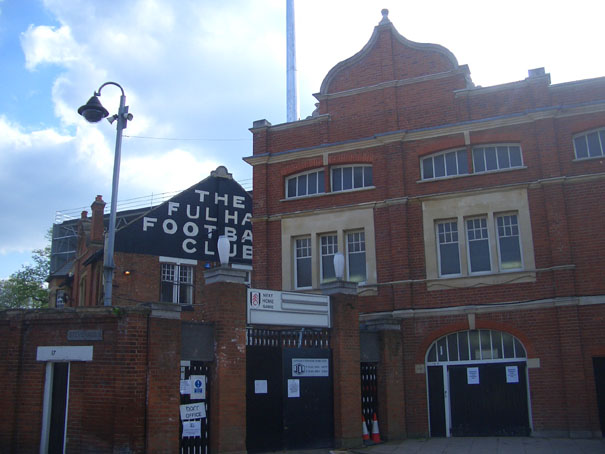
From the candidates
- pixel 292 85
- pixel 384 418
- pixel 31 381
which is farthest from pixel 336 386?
pixel 292 85

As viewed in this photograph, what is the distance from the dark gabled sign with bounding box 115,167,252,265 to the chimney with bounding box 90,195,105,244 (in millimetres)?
4666

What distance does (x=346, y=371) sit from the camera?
1666 cm

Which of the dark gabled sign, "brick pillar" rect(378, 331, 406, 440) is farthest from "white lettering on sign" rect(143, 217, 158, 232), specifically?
"brick pillar" rect(378, 331, 406, 440)

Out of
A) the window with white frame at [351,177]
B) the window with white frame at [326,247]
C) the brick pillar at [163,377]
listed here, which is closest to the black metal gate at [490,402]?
the window with white frame at [326,247]

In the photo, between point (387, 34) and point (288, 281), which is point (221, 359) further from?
point (387, 34)

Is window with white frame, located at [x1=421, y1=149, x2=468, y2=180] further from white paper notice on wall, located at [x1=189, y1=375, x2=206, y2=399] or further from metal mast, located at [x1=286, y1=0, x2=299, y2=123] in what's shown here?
metal mast, located at [x1=286, y1=0, x2=299, y2=123]

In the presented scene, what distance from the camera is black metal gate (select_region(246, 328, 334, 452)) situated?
49.5 feet

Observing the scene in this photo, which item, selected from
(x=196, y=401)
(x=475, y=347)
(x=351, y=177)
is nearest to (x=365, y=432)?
(x=475, y=347)

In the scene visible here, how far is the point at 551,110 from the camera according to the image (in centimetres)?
1958

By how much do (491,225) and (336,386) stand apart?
24.4ft

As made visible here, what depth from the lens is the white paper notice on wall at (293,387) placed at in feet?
51.6

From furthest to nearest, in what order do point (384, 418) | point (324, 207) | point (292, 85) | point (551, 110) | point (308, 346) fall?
point (292, 85)
point (324, 207)
point (551, 110)
point (384, 418)
point (308, 346)

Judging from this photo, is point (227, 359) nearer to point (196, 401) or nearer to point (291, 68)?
point (196, 401)

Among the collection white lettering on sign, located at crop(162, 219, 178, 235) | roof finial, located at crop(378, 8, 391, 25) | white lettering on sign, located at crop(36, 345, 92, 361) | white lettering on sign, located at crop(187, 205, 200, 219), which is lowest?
white lettering on sign, located at crop(36, 345, 92, 361)
